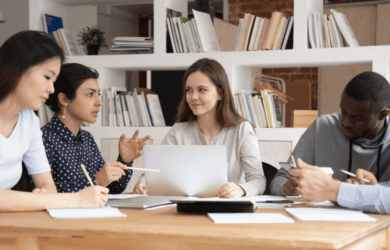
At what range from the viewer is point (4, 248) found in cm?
128

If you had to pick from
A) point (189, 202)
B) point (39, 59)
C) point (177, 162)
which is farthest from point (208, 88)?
point (189, 202)

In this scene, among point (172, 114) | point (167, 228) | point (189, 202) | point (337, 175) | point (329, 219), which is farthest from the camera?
point (172, 114)

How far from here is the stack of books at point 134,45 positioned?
12.0 ft

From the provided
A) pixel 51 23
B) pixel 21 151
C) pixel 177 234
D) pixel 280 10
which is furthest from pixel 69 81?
pixel 280 10

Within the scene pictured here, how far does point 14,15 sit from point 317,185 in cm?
468

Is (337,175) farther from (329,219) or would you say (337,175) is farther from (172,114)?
(172,114)

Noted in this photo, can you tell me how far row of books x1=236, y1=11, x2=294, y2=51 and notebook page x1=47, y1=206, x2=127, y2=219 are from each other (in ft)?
7.01

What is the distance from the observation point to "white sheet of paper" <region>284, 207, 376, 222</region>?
4.40ft

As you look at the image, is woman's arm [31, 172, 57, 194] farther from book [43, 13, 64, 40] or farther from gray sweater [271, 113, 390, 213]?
book [43, 13, 64, 40]

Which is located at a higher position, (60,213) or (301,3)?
(301,3)

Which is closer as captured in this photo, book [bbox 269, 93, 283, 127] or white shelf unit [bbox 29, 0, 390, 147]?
white shelf unit [bbox 29, 0, 390, 147]

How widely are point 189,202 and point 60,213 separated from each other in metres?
0.39

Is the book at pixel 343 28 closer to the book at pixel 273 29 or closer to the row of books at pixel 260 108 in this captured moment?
the book at pixel 273 29

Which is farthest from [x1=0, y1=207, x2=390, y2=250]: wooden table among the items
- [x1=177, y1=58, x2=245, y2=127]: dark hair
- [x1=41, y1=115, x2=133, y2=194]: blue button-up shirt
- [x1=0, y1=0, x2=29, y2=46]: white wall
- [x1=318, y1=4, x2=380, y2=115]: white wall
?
[x1=318, y1=4, x2=380, y2=115]: white wall
